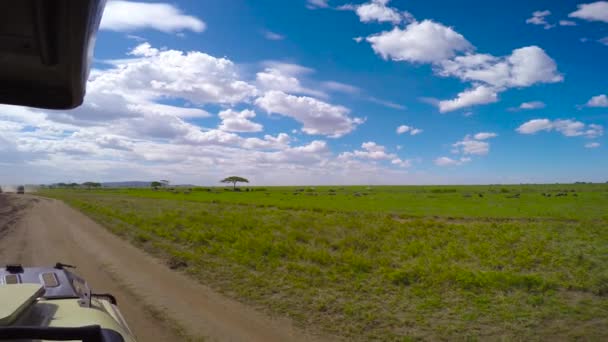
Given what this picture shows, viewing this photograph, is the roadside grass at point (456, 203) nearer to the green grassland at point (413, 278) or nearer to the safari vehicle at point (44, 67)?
the green grassland at point (413, 278)

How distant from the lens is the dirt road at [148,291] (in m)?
5.64

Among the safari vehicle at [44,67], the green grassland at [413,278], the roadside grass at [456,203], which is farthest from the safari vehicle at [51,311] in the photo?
the roadside grass at [456,203]

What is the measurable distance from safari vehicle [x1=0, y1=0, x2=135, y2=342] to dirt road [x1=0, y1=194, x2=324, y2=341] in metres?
3.36

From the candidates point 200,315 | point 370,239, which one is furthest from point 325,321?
point 370,239

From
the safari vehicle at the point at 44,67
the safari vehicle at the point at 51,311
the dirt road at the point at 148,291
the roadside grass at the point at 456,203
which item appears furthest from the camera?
the roadside grass at the point at 456,203

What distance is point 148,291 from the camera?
744 centimetres

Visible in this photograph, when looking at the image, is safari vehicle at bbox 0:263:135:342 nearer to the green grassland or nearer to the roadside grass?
the green grassland

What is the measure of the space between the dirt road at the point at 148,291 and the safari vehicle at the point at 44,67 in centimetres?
336

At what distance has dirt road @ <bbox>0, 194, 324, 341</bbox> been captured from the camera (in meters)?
5.64

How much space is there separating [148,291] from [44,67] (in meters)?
7.13

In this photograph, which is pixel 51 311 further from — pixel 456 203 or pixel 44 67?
pixel 456 203

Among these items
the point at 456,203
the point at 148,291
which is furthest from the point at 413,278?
the point at 456,203

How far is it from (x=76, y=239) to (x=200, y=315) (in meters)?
9.98

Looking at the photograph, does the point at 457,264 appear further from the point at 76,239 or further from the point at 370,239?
the point at 76,239
